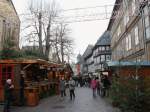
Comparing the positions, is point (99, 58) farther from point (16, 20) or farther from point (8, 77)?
point (8, 77)

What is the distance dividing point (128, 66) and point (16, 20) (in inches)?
1017

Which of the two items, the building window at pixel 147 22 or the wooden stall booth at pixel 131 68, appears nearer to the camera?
the wooden stall booth at pixel 131 68

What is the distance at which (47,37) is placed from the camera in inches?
1909

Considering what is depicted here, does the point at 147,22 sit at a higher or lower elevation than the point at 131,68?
higher

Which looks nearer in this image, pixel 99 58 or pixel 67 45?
pixel 67 45

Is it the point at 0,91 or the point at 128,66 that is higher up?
the point at 128,66

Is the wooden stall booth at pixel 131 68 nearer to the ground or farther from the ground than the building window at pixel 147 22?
nearer to the ground

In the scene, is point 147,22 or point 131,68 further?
point 147,22

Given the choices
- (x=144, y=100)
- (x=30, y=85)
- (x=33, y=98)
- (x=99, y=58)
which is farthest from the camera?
(x=99, y=58)

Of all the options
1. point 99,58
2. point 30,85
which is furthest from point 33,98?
point 99,58

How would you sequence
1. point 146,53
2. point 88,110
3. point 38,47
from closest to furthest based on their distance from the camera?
point 88,110
point 146,53
point 38,47

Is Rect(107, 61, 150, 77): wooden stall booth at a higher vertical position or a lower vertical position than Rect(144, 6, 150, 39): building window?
lower

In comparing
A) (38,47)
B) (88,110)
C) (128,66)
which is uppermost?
(38,47)

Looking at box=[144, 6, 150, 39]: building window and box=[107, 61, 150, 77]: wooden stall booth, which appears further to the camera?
box=[144, 6, 150, 39]: building window
